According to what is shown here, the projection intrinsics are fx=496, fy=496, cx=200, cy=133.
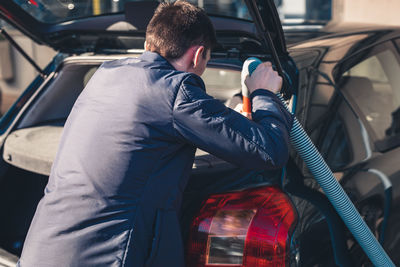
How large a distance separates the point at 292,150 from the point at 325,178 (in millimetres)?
173

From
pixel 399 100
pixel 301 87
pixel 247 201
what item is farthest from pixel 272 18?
pixel 399 100

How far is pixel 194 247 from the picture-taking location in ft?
5.96

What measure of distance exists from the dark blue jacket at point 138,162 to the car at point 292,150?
205mm

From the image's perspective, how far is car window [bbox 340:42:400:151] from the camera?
104 inches

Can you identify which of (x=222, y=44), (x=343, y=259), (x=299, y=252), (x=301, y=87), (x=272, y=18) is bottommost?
(x=343, y=259)

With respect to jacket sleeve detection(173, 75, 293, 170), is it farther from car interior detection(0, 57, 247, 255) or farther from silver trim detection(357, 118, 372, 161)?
silver trim detection(357, 118, 372, 161)

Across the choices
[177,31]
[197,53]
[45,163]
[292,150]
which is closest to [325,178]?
[292,150]

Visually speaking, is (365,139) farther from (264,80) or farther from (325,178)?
(264,80)

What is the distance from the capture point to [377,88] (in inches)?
124

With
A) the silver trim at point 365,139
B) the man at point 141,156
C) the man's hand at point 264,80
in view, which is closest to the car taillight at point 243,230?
the man at point 141,156

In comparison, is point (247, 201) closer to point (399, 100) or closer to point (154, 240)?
point (154, 240)

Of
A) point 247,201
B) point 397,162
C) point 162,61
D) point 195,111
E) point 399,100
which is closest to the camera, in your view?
point 195,111

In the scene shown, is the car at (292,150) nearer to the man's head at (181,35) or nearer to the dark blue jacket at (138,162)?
the dark blue jacket at (138,162)

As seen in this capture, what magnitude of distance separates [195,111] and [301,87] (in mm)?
808
